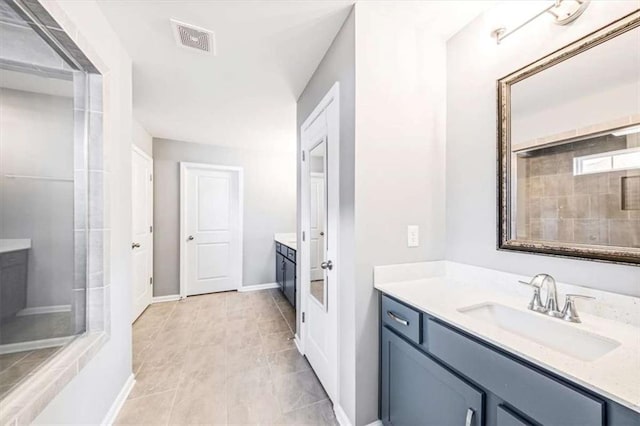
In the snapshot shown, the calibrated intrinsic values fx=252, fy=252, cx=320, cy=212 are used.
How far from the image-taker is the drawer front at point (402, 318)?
1.14m

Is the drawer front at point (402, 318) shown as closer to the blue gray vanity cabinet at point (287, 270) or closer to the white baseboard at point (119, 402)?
the white baseboard at point (119, 402)

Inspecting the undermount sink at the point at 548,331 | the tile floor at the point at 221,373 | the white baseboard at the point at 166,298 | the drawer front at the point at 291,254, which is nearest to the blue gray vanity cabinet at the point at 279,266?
the drawer front at the point at 291,254

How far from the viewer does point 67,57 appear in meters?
1.28

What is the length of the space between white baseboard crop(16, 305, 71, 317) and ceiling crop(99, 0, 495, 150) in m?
1.63

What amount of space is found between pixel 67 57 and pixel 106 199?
740mm

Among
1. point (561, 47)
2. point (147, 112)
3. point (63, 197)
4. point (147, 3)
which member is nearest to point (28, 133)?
point (63, 197)

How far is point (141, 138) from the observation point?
3.18 metres

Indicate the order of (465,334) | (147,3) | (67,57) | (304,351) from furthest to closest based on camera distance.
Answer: (304,351)
(147,3)
(67,57)
(465,334)

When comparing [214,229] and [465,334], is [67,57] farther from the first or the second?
[214,229]

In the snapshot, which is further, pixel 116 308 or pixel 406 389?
pixel 116 308

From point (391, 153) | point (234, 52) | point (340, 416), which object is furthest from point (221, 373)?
point (234, 52)

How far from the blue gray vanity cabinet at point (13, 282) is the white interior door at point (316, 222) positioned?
61.3 inches

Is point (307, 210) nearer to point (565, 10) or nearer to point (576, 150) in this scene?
point (576, 150)

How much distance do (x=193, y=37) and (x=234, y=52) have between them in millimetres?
270
